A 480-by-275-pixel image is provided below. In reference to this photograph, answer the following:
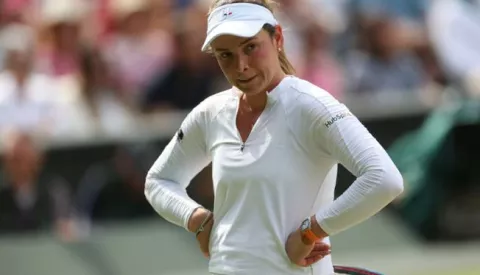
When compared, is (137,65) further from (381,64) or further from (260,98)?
(260,98)

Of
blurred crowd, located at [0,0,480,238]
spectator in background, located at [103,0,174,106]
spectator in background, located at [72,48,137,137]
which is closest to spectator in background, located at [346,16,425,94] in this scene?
blurred crowd, located at [0,0,480,238]

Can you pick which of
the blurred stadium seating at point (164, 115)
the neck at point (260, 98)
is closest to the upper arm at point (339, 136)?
the neck at point (260, 98)

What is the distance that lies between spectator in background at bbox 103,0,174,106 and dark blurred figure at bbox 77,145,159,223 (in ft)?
3.15

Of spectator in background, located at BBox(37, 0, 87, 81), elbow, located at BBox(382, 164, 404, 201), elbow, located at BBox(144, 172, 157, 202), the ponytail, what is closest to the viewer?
elbow, located at BBox(382, 164, 404, 201)

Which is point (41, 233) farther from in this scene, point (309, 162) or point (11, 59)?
point (309, 162)

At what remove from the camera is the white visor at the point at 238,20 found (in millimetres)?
4414

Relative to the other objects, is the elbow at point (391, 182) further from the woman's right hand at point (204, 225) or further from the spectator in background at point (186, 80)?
the spectator in background at point (186, 80)

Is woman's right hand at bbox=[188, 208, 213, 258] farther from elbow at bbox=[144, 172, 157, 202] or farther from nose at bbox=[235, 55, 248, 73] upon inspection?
nose at bbox=[235, 55, 248, 73]

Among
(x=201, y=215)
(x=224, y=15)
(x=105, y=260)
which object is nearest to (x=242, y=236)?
(x=201, y=215)

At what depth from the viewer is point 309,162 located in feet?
14.6

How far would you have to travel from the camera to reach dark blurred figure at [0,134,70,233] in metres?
9.53

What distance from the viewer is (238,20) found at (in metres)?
4.45

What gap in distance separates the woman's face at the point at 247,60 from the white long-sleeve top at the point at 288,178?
0.27 feet

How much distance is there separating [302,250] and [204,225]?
1.55 ft
